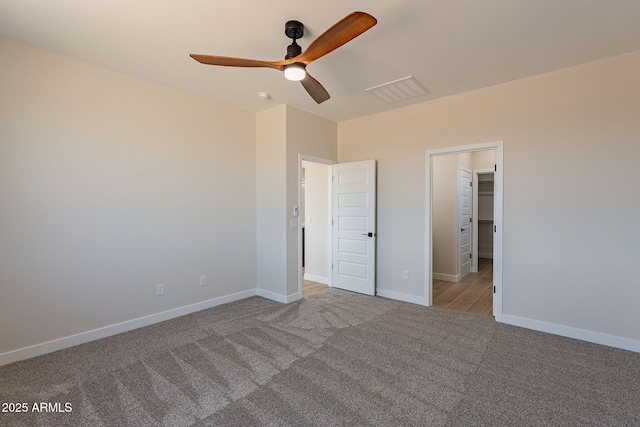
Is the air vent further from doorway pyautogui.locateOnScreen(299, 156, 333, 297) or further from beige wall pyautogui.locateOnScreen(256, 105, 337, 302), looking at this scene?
doorway pyautogui.locateOnScreen(299, 156, 333, 297)

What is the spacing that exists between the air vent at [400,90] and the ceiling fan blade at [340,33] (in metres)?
1.59

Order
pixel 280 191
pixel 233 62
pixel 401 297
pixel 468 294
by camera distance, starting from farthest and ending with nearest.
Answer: pixel 468 294 → pixel 401 297 → pixel 280 191 → pixel 233 62

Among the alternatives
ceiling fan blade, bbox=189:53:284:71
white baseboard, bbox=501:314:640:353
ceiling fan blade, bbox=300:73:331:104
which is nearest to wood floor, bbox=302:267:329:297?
white baseboard, bbox=501:314:640:353

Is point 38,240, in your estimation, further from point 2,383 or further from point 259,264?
point 259,264

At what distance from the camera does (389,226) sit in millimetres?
4418

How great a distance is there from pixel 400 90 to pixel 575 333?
10.8ft

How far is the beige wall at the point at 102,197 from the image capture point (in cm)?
259

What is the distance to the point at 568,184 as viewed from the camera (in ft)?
10.1

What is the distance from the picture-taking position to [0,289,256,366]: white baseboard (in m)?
2.59

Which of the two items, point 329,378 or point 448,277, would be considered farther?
point 448,277

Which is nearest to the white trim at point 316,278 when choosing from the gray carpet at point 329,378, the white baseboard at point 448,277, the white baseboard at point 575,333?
the gray carpet at point 329,378

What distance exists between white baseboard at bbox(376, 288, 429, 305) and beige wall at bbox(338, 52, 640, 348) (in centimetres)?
100

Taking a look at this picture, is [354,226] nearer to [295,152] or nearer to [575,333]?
[295,152]

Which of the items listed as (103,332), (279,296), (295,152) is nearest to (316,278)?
(279,296)
